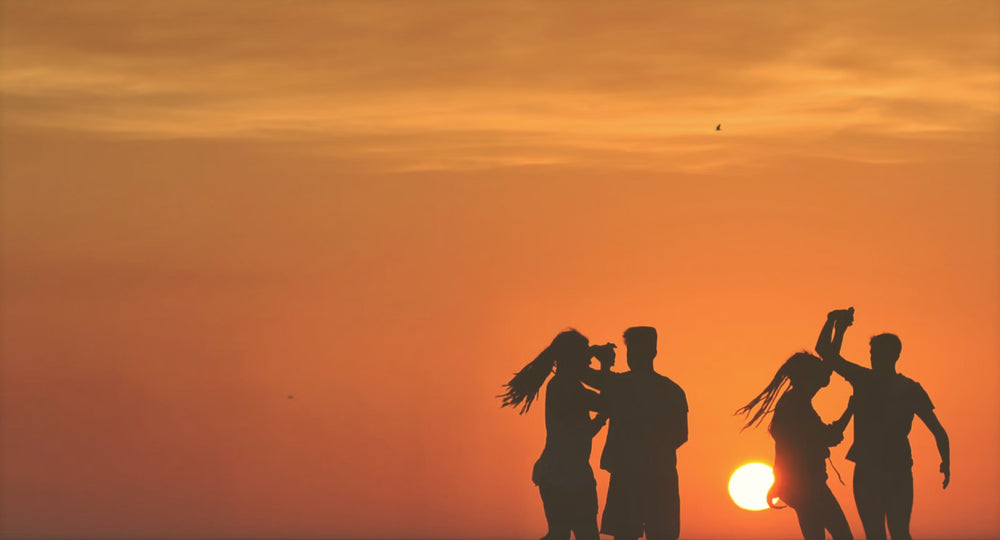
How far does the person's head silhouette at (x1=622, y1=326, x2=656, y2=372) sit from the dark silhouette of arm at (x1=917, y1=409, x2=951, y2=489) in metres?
2.55

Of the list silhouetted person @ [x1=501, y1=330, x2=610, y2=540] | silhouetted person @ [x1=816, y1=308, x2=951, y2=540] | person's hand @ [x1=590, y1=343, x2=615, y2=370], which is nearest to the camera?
silhouetted person @ [x1=501, y1=330, x2=610, y2=540]

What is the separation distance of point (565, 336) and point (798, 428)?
2.38 meters

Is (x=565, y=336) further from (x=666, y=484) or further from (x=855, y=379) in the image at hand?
(x=855, y=379)

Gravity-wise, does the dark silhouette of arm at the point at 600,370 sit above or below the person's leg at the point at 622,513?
above

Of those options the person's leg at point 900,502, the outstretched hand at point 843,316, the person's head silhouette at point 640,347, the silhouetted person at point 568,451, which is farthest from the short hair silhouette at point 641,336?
the person's leg at point 900,502

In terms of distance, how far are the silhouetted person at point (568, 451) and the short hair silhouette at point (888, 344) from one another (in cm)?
272

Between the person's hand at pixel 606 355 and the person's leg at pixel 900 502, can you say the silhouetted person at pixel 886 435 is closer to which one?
the person's leg at pixel 900 502

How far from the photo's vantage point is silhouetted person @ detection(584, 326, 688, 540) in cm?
1181

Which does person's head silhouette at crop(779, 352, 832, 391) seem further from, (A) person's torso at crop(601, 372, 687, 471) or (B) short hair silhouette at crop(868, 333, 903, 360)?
(A) person's torso at crop(601, 372, 687, 471)

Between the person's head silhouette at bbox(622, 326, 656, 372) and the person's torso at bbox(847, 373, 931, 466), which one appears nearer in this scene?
the person's head silhouette at bbox(622, 326, 656, 372)

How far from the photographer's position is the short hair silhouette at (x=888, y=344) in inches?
479

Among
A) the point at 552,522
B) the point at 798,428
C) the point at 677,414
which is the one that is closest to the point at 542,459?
the point at 552,522

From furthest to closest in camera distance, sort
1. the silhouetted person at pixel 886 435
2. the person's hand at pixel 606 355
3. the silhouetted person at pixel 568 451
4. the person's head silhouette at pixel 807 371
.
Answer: the silhouetted person at pixel 886 435 < the person's head silhouette at pixel 807 371 < the person's hand at pixel 606 355 < the silhouetted person at pixel 568 451

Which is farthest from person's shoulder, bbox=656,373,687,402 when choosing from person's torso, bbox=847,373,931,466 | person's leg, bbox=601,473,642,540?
person's torso, bbox=847,373,931,466
